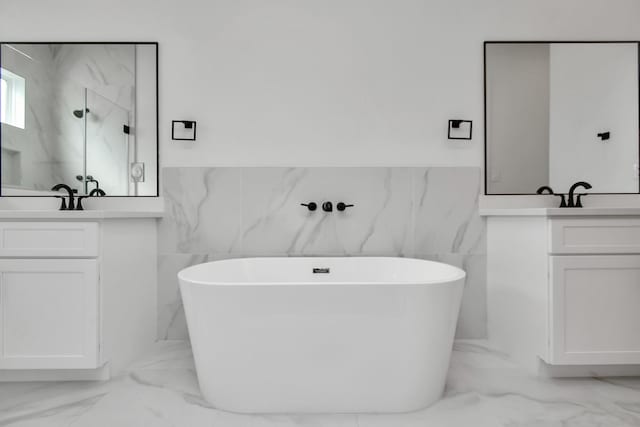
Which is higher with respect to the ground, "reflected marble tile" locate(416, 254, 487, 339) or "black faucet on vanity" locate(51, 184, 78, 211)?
"black faucet on vanity" locate(51, 184, 78, 211)

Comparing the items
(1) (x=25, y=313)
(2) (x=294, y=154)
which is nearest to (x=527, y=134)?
(2) (x=294, y=154)

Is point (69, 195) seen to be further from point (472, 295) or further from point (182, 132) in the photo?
point (472, 295)

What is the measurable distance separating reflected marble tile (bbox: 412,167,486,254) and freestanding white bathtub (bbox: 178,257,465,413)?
2.76ft

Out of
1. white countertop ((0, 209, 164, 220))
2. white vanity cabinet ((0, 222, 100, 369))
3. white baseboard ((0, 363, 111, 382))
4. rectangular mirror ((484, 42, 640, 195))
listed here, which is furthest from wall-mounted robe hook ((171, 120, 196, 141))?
rectangular mirror ((484, 42, 640, 195))

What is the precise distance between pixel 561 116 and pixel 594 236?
37.4 inches

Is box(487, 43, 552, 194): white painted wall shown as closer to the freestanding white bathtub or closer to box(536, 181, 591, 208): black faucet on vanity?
box(536, 181, 591, 208): black faucet on vanity

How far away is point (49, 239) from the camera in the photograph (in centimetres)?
172

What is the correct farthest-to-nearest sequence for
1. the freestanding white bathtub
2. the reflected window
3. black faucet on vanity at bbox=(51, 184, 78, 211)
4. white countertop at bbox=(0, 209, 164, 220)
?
the reflected window, black faucet on vanity at bbox=(51, 184, 78, 211), white countertop at bbox=(0, 209, 164, 220), the freestanding white bathtub

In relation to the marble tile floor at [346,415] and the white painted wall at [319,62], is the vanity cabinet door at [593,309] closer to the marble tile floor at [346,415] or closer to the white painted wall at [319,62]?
the marble tile floor at [346,415]

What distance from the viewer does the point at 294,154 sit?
7.76ft

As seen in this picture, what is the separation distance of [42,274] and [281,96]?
1631 millimetres

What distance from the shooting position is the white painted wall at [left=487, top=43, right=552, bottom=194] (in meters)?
2.32

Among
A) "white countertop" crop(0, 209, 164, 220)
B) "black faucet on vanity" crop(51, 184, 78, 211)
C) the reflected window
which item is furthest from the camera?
the reflected window

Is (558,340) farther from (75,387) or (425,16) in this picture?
(75,387)
